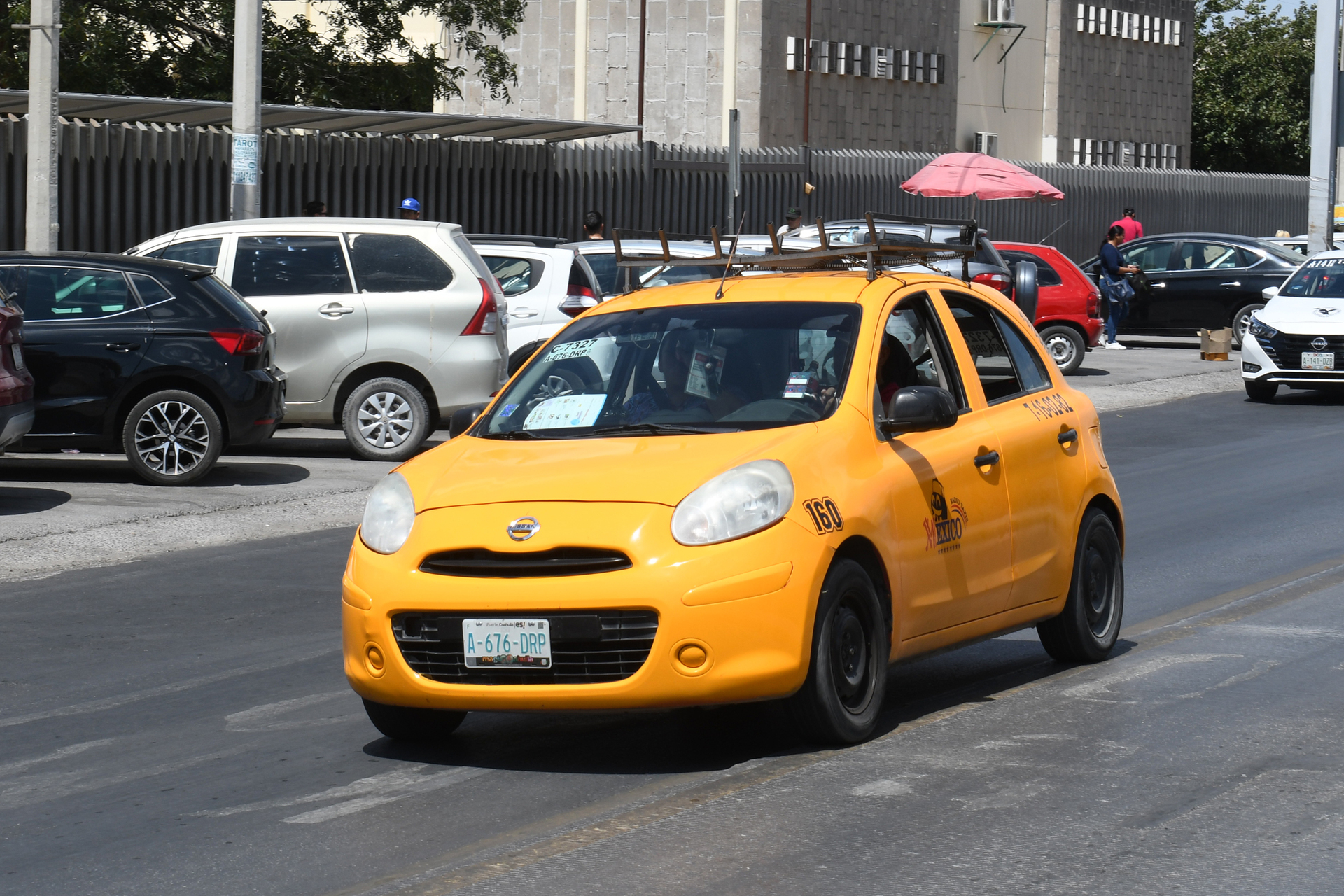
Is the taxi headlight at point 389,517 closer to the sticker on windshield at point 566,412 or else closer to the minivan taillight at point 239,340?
the sticker on windshield at point 566,412

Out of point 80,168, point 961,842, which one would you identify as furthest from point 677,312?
point 80,168

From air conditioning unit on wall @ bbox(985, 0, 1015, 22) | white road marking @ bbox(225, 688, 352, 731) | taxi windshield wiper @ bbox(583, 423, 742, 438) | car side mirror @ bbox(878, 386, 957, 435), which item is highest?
air conditioning unit on wall @ bbox(985, 0, 1015, 22)

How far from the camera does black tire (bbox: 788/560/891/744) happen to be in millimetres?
6242

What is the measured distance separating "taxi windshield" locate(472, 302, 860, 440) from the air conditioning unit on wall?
41.4 metres

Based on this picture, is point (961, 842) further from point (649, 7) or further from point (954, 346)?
point (649, 7)

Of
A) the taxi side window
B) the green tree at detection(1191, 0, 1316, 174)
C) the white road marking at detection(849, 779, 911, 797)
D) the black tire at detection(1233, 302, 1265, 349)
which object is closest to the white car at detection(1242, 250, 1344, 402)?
the black tire at detection(1233, 302, 1265, 349)

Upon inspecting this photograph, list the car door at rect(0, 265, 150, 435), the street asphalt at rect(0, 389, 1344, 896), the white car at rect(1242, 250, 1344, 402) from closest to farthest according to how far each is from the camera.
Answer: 1. the street asphalt at rect(0, 389, 1344, 896)
2. the car door at rect(0, 265, 150, 435)
3. the white car at rect(1242, 250, 1344, 402)

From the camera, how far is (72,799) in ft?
20.1

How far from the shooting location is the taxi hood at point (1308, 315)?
21547mm

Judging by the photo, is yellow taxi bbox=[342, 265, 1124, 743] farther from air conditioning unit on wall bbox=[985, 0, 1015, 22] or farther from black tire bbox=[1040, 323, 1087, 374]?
air conditioning unit on wall bbox=[985, 0, 1015, 22]

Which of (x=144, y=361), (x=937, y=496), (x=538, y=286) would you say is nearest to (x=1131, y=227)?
(x=538, y=286)

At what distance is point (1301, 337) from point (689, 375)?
1608 centimetres

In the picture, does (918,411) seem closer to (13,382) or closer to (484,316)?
(13,382)

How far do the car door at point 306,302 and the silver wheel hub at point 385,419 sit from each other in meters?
0.34
